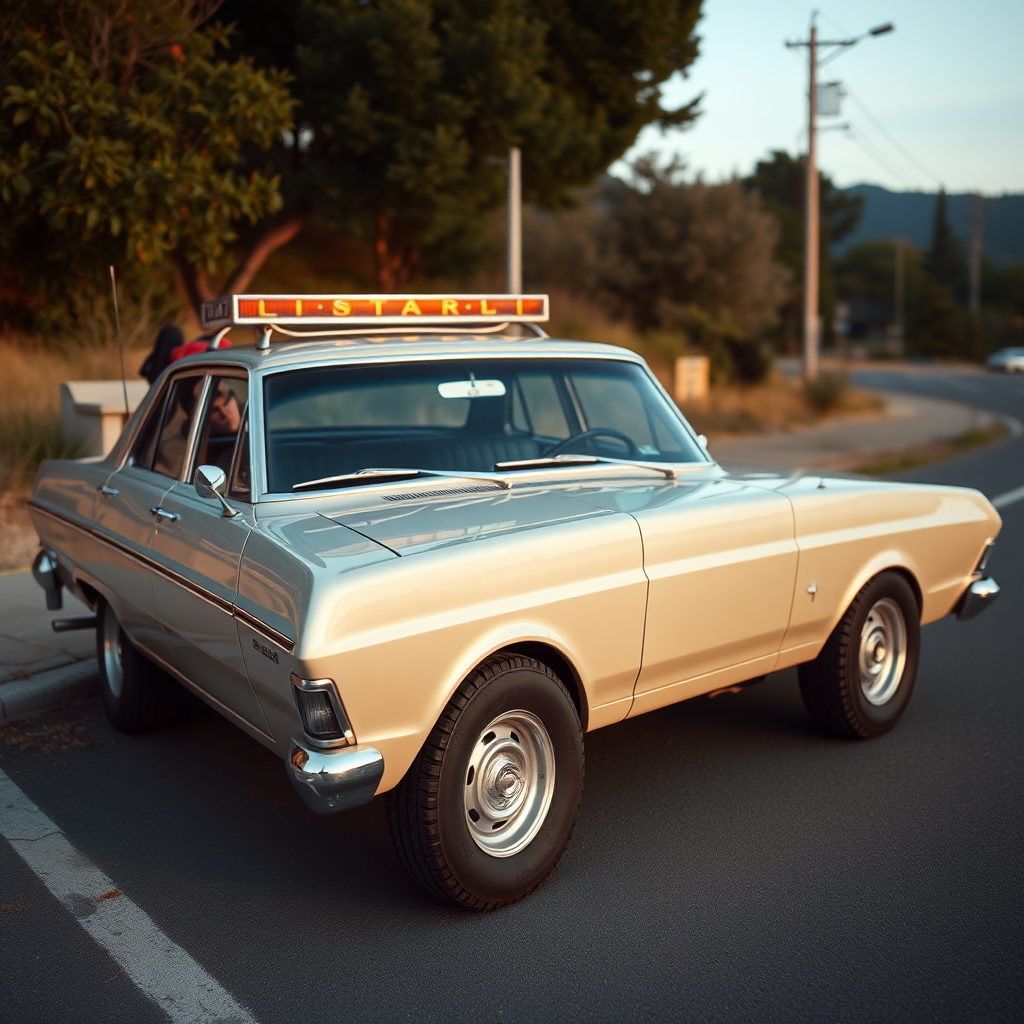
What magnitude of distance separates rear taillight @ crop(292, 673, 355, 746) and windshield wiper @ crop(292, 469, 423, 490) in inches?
38.6

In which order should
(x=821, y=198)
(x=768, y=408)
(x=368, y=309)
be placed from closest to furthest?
(x=368, y=309), (x=768, y=408), (x=821, y=198)

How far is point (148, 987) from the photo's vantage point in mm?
→ 2988

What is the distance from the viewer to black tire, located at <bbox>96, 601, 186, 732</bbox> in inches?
188

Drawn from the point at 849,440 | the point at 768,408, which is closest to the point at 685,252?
the point at 768,408

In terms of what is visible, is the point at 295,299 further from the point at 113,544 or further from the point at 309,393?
the point at 113,544

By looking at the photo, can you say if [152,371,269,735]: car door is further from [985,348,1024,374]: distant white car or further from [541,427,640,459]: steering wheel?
[985,348,1024,374]: distant white car

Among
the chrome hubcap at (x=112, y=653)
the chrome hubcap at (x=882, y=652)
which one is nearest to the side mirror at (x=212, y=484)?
the chrome hubcap at (x=112, y=653)

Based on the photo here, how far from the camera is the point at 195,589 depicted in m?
3.66

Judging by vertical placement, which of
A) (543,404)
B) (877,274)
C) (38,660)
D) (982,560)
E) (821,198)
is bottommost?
(38,660)

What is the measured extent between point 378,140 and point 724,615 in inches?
553

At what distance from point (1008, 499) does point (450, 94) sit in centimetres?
944

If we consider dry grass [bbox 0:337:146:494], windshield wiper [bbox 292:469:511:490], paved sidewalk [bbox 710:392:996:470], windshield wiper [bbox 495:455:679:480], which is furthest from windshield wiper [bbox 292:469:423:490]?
paved sidewalk [bbox 710:392:996:470]

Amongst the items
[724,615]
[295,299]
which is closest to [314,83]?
[295,299]

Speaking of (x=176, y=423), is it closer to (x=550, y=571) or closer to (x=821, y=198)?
(x=550, y=571)
